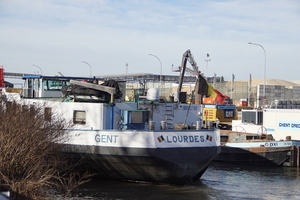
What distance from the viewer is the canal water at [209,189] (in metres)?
15.9

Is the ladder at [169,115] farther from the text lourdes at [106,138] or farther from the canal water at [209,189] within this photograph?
the text lourdes at [106,138]

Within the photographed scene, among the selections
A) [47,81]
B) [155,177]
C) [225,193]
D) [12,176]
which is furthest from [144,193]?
[47,81]

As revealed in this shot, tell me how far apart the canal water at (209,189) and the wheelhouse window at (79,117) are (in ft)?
8.87

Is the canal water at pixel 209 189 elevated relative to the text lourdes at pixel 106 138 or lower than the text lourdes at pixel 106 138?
lower

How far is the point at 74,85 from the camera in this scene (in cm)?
1850

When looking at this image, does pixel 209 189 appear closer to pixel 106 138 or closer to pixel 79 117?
pixel 106 138

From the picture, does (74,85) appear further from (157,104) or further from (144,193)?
(144,193)

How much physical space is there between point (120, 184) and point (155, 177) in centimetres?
166

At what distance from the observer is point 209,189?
17703mm

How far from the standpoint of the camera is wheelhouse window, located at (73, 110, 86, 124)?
17.6 meters

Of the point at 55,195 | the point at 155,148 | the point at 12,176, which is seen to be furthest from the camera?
the point at 155,148

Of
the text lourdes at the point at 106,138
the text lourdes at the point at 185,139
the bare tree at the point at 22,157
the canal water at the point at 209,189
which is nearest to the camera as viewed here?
the bare tree at the point at 22,157

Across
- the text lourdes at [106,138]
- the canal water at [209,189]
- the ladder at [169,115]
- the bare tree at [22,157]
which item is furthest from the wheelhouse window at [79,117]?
the bare tree at [22,157]

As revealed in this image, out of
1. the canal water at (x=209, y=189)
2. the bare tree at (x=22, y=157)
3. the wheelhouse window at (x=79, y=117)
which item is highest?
the wheelhouse window at (x=79, y=117)
